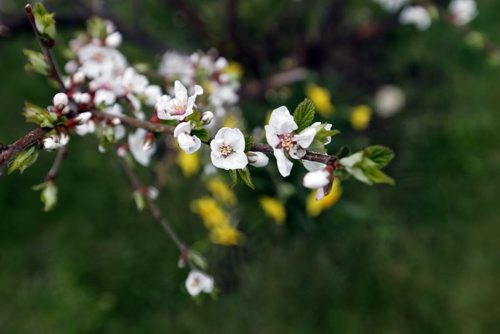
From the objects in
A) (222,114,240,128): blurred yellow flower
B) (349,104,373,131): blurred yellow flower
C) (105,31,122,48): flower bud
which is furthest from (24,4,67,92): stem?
(349,104,373,131): blurred yellow flower

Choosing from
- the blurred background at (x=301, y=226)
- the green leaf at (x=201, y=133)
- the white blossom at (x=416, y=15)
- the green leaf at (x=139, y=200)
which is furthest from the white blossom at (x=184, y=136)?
the blurred background at (x=301, y=226)

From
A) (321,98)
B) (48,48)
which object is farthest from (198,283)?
Answer: (321,98)

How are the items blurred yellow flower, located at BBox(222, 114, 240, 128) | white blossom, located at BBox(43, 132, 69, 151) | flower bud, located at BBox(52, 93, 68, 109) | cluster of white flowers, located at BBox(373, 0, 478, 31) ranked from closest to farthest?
1. white blossom, located at BBox(43, 132, 69, 151)
2. flower bud, located at BBox(52, 93, 68, 109)
3. cluster of white flowers, located at BBox(373, 0, 478, 31)
4. blurred yellow flower, located at BBox(222, 114, 240, 128)

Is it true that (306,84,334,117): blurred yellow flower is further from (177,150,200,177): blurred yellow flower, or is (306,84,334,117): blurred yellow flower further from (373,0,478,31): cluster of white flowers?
(177,150,200,177): blurred yellow flower

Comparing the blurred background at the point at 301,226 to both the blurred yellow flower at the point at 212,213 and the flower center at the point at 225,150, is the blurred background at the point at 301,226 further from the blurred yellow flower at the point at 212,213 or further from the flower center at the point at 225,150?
the flower center at the point at 225,150

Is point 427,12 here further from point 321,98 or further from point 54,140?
point 54,140

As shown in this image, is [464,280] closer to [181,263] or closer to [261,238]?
[261,238]
